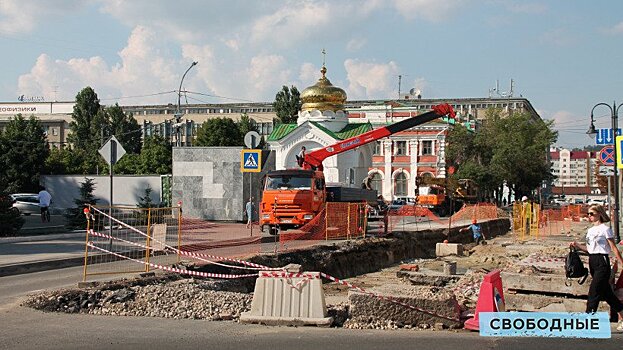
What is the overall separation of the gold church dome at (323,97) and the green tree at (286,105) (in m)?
25.9

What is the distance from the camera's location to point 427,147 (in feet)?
255

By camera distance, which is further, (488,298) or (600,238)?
(600,238)

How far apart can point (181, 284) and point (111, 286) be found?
120cm

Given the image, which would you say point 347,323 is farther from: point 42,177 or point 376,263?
point 42,177

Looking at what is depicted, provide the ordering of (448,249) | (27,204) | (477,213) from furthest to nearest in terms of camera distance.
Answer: (477,213)
(27,204)
(448,249)

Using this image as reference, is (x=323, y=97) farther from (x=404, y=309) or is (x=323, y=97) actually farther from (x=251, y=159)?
(x=404, y=309)

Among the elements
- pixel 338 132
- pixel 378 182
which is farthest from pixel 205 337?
pixel 378 182

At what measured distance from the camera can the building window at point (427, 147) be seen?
77438mm

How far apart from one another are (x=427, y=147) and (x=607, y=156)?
1973 inches

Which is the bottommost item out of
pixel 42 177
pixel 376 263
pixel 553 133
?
pixel 376 263

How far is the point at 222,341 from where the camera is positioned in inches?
346

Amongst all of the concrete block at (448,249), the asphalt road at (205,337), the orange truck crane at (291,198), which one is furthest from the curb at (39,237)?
the concrete block at (448,249)

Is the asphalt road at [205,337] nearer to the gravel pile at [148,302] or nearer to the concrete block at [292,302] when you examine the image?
the concrete block at [292,302]

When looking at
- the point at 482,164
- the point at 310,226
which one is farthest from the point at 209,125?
the point at 310,226
